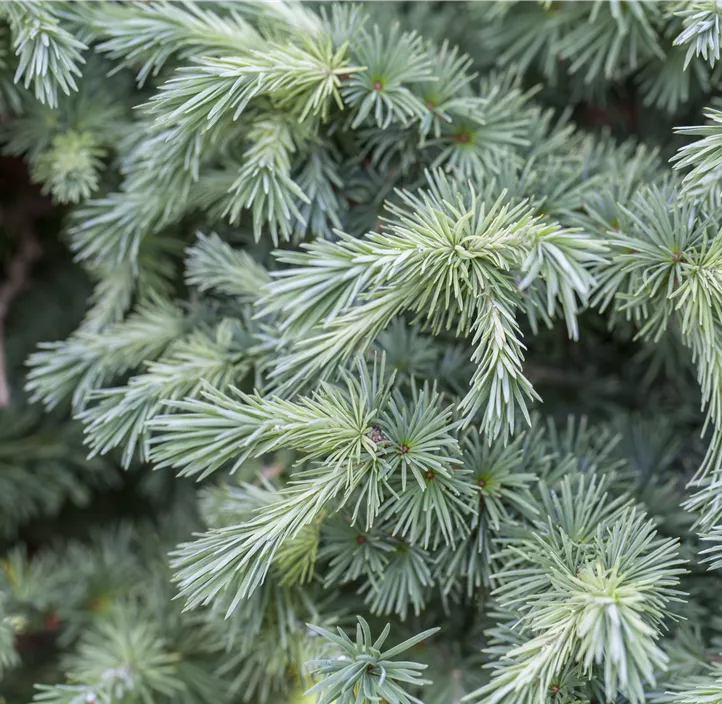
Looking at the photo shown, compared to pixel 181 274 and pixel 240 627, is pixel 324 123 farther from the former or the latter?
pixel 240 627

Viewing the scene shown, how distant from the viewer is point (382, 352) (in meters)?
0.41

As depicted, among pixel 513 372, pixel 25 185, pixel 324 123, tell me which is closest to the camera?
pixel 513 372

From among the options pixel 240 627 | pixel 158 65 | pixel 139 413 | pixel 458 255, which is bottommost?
pixel 240 627

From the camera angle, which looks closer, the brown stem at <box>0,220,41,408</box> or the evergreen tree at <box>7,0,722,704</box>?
the evergreen tree at <box>7,0,722,704</box>

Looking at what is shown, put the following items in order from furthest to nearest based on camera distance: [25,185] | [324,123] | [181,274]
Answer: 1. [25,185]
2. [181,274]
3. [324,123]

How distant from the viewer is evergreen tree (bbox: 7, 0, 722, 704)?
368 millimetres

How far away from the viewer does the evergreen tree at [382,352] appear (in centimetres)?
37

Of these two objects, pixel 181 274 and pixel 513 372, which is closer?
pixel 513 372

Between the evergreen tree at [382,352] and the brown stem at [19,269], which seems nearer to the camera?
the evergreen tree at [382,352]

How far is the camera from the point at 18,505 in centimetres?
62

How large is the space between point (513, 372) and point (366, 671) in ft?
0.57

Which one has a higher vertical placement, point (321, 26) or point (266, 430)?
point (321, 26)

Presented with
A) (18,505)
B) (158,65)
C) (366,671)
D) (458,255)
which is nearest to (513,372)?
(458,255)

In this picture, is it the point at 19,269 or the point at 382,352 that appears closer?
the point at 382,352
